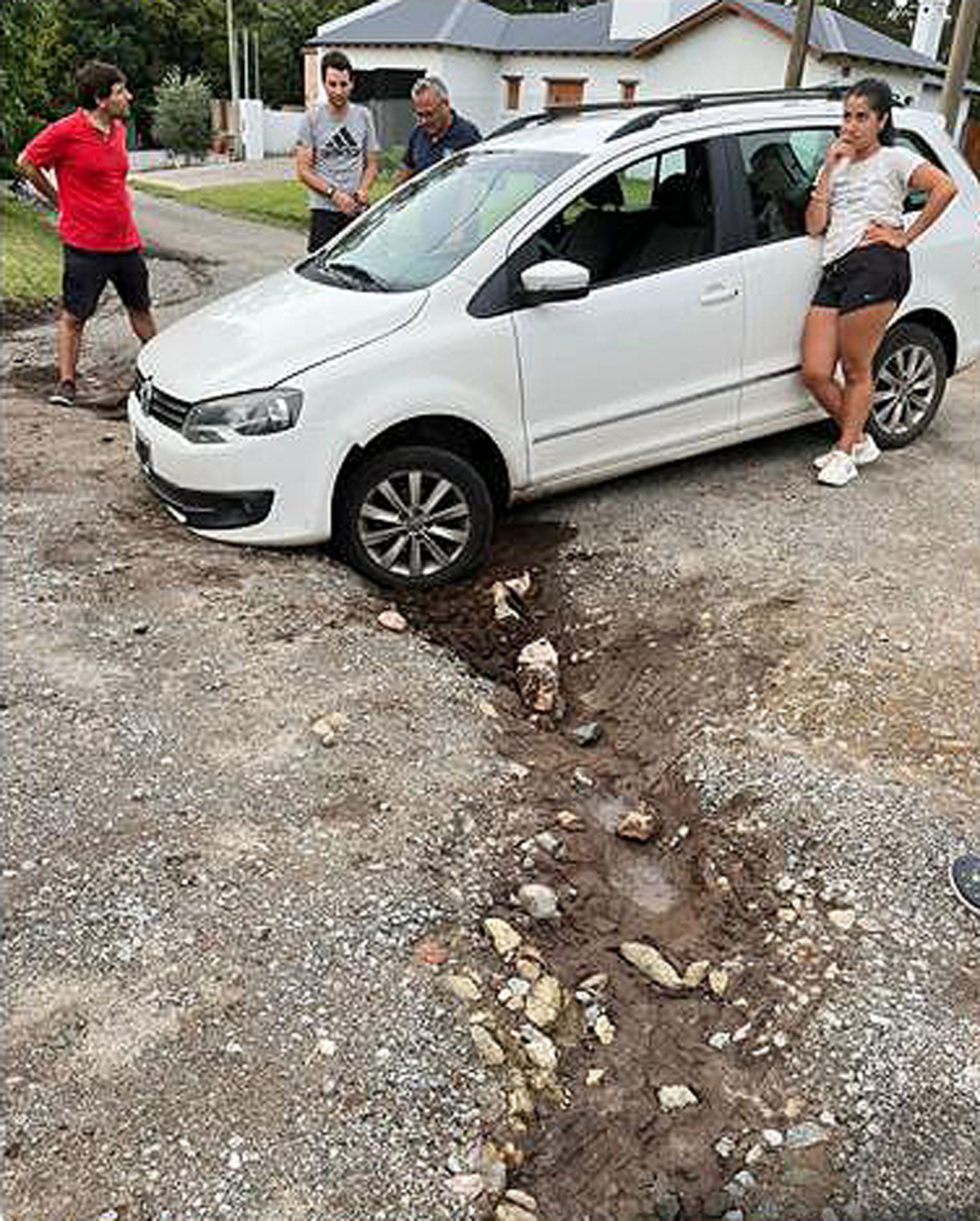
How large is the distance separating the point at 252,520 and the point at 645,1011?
2.81 metres

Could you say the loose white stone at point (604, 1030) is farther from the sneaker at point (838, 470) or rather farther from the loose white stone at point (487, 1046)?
the sneaker at point (838, 470)

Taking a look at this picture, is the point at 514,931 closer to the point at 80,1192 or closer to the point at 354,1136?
the point at 354,1136

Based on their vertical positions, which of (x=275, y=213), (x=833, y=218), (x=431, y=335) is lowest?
(x=275, y=213)

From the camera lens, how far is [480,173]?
560 centimetres

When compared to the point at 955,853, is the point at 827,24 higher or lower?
higher

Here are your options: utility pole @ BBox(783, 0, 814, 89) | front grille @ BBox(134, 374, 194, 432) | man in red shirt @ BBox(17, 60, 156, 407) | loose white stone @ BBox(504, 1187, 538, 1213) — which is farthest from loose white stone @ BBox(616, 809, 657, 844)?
utility pole @ BBox(783, 0, 814, 89)

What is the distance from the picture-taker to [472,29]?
1372 inches

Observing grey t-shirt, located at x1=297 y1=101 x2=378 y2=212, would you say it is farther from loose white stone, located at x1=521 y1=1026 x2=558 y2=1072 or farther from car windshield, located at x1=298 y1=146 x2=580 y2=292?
loose white stone, located at x1=521 y1=1026 x2=558 y2=1072

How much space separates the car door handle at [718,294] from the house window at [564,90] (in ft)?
101

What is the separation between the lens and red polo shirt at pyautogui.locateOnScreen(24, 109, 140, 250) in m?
6.72

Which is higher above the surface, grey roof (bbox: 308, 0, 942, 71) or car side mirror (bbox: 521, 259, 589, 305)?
grey roof (bbox: 308, 0, 942, 71)

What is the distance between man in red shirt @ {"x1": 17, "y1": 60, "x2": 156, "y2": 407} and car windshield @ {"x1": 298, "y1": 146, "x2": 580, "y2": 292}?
1.89 m

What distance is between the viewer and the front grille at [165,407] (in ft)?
16.0

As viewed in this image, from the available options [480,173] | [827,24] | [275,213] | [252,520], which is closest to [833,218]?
[480,173]
